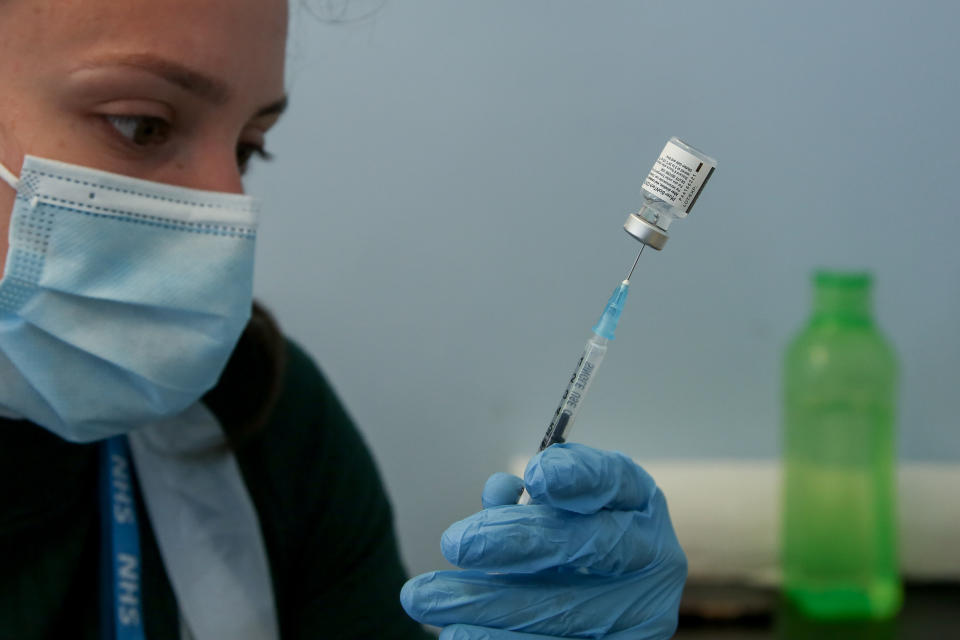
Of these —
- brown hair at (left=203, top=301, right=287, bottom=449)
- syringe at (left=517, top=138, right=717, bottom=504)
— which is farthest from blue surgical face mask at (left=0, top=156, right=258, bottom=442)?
syringe at (left=517, top=138, right=717, bottom=504)

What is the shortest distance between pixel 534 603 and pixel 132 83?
497mm

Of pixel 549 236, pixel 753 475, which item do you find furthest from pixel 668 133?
pixel 753 475

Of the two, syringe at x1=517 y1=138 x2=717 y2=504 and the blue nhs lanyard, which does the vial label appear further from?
the blue nhs lanyard

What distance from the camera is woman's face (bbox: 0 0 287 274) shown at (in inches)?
27.3

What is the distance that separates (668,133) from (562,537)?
26.7 inches

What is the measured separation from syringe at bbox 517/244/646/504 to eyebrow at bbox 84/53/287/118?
0.36m

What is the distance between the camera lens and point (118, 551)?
2.98ft

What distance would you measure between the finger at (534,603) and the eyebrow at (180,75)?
42 cm

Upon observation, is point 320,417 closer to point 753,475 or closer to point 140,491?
point 140,491

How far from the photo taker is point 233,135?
2.56 feet

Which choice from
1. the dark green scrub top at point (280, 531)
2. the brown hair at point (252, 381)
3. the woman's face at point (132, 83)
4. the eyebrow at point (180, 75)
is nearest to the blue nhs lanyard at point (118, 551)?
the dark green scrub top at point (280, 531)

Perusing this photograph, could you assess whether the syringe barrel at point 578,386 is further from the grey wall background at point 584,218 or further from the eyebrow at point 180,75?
the grey wall background at point 584,218

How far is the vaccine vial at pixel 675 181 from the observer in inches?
22.6

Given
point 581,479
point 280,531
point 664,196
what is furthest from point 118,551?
point 664,196
